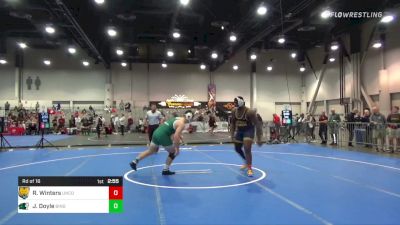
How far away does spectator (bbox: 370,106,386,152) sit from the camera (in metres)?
13.3

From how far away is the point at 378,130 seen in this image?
13438 millimetres

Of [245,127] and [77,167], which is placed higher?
[245,127]

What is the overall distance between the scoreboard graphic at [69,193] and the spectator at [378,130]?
41.9 feet

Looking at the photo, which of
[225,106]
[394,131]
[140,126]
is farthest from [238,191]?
[225,106]

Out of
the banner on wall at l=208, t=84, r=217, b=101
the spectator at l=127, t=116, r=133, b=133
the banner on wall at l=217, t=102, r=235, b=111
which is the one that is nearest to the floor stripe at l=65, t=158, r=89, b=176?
the spectator at l=127, t=116, r=133, b=133

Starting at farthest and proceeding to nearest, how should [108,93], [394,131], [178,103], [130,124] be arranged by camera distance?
[108,93] < [178,103] < [130,124] < [394,131]

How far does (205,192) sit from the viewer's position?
638 cm

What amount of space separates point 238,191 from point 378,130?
959 centimetres

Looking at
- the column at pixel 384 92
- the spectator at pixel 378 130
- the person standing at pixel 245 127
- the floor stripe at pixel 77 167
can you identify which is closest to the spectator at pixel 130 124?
the floor stripe at pixel 77 167

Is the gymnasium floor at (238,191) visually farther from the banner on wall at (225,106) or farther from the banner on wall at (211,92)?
the banner on wall at (225,106)

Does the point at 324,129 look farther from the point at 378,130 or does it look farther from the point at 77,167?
the point at 77,167

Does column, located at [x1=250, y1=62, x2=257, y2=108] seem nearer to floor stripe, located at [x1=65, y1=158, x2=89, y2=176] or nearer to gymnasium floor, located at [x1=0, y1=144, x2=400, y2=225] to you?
gymnasium floor, located at [x1=0, y1=144, x2=400, y2=225]

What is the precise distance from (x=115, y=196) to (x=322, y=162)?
841 cm

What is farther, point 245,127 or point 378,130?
point 378,130
